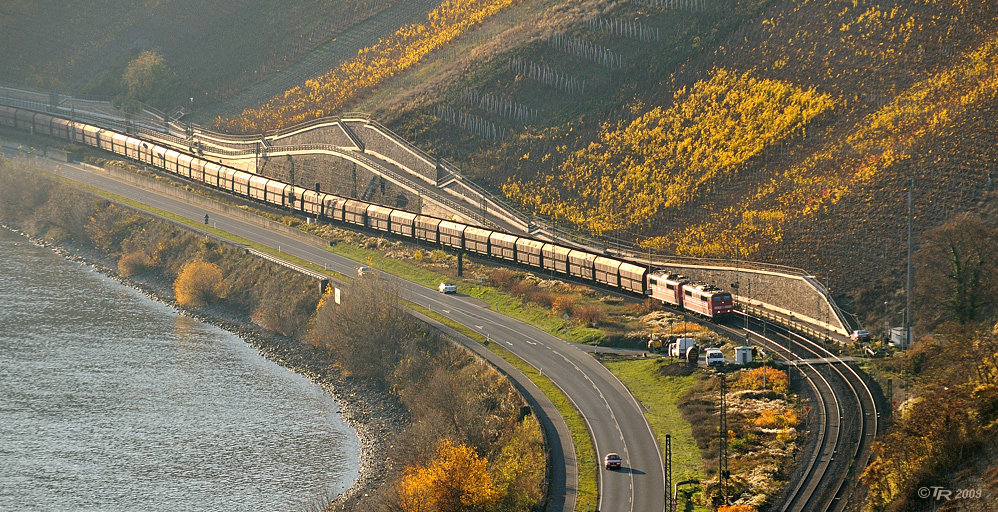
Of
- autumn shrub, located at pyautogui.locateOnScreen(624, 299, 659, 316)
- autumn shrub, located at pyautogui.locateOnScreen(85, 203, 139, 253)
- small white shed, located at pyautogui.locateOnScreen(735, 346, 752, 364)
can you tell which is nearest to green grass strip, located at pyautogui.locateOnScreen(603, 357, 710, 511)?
small white shed, located at pyautogui.locateOnScreen(735, 346, 752, 364)

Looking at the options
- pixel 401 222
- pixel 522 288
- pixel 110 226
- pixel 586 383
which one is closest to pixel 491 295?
pixel 522 288

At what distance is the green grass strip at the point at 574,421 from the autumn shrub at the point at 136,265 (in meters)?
49.5

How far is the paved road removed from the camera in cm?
6169

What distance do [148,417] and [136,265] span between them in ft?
151

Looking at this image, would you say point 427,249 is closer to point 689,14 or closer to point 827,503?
point 689,14

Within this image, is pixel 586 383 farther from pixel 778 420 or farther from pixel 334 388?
pixel 334 388

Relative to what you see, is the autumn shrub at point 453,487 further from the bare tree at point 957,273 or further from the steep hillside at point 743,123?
the bare tree at point 957,273

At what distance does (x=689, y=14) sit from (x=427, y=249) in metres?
48.4

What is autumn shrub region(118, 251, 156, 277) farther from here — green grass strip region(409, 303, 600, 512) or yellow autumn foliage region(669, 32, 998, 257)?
yellow autumn foliage region(669, 32, 998, 257)

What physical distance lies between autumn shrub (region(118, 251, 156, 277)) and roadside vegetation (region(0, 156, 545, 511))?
0.12 m

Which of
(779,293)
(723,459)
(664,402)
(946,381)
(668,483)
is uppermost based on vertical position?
(779,293)

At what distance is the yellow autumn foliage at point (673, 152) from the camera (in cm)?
11144

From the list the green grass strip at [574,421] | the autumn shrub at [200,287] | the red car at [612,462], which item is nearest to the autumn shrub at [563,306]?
the green grass strip at [574,421]

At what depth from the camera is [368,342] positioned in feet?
318
